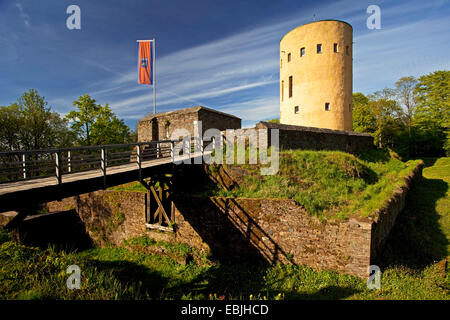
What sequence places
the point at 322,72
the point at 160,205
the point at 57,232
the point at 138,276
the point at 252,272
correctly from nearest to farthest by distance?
the point at 252,272
the point at 138,276
the point at 160,205
the point at 57,232
the point at 322,72

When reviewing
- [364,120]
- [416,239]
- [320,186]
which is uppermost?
[364,120]

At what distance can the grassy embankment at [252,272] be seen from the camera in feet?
13.4

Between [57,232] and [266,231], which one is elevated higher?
[266,231]

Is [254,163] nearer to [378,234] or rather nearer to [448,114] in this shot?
[378,234]

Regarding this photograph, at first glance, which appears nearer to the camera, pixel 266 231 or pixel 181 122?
pixel 266 231

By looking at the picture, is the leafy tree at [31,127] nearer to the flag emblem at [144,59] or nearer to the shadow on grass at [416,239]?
the flag emblem at [144,59]

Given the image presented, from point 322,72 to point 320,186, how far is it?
13.9 m

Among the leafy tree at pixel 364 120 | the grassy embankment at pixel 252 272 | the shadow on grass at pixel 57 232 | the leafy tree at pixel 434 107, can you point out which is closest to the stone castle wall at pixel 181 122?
the shadow on grass at pixel 57 232

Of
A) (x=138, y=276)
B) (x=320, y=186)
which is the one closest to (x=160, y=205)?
(x=138, y=276)

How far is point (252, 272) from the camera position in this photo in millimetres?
7523

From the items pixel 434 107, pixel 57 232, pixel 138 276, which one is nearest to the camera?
pixel 138 276

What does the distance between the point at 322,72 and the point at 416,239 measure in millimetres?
15078

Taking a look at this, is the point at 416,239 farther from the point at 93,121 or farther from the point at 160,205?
the point at 93,121

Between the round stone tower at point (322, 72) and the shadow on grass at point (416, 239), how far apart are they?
32.3 ft
